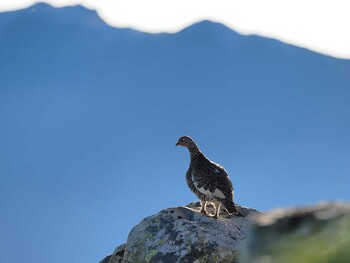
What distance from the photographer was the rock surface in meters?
13.2

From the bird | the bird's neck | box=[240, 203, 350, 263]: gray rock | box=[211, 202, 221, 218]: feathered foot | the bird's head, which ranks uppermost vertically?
the bird's head

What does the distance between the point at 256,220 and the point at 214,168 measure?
14293 mm

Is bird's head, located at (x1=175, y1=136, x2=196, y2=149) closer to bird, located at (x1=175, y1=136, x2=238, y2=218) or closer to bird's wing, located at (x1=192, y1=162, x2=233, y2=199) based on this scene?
bird, located at (x1=175, y1=136, x2=238, y2=218)

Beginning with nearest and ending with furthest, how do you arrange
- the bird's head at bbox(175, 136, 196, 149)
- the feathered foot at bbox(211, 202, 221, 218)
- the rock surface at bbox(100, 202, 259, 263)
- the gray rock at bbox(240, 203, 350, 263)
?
the gray rock at bbox(240, 203, 350, 263) < the rock surface at bbox(100, 202, 259, 263) < the feathered foot at bbox(211, 202, 221, 218) < the bird's head at bbox(175, 136, 196, 149)

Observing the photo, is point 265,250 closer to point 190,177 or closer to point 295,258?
point 295,258

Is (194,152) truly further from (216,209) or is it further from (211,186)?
(216,209)

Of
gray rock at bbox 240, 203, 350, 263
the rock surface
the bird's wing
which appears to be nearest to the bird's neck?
the bird's wing

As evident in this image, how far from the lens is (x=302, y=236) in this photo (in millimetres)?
1889


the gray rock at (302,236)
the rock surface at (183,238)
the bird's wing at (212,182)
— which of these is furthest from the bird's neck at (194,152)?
the gray rock at (302,236)

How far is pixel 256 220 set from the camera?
2084 millimetres

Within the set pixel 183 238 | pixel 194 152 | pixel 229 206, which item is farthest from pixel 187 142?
pixel 183 238

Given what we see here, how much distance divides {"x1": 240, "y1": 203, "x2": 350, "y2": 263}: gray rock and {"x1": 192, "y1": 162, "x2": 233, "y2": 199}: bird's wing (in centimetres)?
1342

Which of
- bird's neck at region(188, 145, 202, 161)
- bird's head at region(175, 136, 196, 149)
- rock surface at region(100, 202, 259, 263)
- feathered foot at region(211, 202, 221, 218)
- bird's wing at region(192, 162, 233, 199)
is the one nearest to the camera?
rock surface at region(100, 202, 259, 263)

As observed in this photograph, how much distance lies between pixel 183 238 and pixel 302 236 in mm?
11913
